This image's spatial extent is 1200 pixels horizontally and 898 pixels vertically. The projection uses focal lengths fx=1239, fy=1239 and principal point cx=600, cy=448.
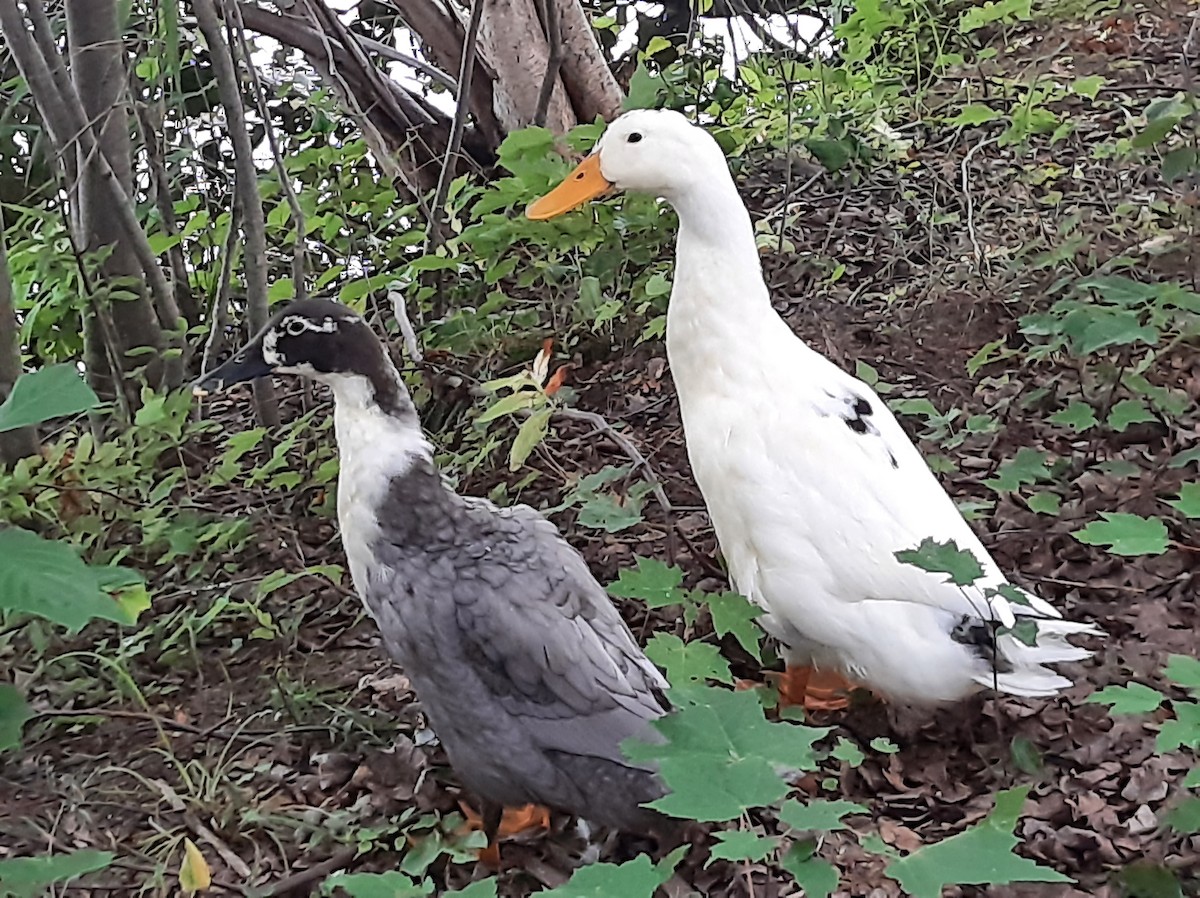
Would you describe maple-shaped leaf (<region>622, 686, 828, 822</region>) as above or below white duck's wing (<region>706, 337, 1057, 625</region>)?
above

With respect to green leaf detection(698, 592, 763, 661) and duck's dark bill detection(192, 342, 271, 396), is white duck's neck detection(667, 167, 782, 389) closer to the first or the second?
green leaf detection(698, 592, 763, 661)

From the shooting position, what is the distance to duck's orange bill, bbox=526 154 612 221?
2.79 metres

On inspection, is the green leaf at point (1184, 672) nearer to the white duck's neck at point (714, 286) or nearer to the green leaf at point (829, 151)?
the white duck's neck at point (714, 286)

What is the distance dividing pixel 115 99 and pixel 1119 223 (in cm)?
291

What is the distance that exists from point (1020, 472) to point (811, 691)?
71 cm

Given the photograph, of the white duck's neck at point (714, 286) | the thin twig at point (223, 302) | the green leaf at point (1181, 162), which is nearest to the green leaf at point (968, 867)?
the white duck's neck at point (714, 286)

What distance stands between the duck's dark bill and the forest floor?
1.74 feet

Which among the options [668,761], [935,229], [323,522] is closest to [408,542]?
[668,761]

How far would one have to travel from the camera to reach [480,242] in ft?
11.6

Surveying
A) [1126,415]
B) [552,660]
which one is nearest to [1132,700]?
[552,660]

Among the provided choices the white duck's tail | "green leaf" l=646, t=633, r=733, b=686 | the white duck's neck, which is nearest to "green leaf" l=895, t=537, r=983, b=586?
the white duck's tail

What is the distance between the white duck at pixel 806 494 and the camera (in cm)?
224

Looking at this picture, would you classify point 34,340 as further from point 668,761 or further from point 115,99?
point 668,761

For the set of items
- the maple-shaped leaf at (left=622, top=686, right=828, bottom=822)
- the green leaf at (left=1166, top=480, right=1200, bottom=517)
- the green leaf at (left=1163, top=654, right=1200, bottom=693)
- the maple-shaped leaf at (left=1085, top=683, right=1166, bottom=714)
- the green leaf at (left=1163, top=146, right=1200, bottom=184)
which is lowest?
the maple-shaped leaf at (left=1085, top=683, right=1166, bottom=714)
